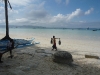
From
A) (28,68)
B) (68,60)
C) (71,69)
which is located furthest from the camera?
(68,60)

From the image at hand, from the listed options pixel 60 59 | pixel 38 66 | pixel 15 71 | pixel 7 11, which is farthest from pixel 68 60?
pixel 7 11

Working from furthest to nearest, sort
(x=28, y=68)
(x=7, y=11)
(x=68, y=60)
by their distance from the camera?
(x=7, y=11)
(x=68, y=60)
(x=28, y=68)

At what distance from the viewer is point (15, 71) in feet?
25.2

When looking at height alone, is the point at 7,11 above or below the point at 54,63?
above

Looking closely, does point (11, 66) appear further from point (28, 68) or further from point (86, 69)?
point (86, 69)

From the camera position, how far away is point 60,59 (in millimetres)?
9852

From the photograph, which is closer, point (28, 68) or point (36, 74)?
point (36, 74)

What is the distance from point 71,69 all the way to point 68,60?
0.94 metres

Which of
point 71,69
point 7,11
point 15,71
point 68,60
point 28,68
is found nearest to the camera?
→ point 15,71

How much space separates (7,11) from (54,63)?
399 inches

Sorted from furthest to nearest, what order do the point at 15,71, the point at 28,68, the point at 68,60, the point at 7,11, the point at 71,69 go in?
the point at 7,11
the point at 68,60
the point at 71,69
the point at 28,68
the point at 15,71

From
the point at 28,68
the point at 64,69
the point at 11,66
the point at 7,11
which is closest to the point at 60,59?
the point at 64,69

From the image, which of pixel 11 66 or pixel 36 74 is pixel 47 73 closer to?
pixel 36 74

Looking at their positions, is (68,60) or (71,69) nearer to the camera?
(71,69)
